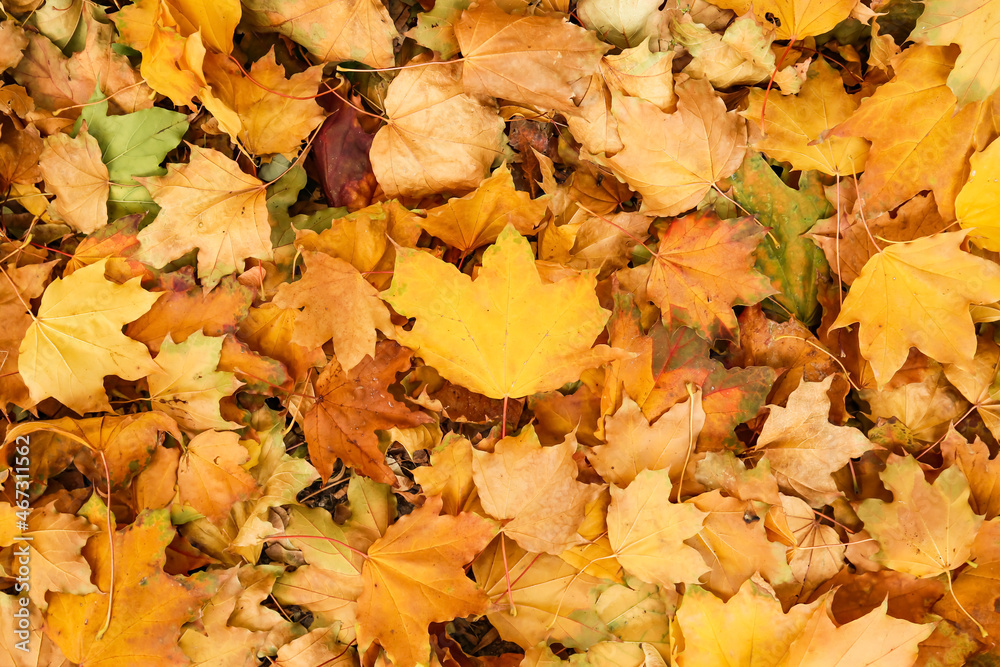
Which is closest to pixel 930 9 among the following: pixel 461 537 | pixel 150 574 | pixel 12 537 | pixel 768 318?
Answer: pixel 768 318

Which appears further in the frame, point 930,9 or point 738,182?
point 738,182

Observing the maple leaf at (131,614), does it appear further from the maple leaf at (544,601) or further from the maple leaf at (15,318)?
the maple leaf at (544,601)

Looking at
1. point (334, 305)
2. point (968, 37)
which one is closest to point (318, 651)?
point (334, 305)

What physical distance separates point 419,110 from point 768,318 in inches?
33.2

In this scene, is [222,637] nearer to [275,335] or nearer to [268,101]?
[275,335]

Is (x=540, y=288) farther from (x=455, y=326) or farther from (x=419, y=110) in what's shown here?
(x=419, y=110)

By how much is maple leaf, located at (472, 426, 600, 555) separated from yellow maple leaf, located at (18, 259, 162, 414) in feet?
2.33

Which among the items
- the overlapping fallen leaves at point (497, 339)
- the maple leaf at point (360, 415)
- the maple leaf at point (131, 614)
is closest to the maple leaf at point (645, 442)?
the overlapping fallen leaves at point (497, 339)

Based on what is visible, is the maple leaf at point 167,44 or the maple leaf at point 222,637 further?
the maple leaf at point 222,637

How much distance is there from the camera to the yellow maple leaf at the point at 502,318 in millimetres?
1115

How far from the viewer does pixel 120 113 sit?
50.9 inches

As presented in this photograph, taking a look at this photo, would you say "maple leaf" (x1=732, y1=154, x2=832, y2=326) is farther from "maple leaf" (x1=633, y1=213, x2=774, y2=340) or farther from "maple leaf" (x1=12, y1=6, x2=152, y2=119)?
"maple leaf" (x1=12, y1=6, x2=152, y2=119)

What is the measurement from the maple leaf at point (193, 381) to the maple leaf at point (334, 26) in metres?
0.63

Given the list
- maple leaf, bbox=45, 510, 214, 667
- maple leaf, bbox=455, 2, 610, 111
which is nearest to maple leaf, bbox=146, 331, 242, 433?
maple leaf, bbox=45, 510, 214, 667
